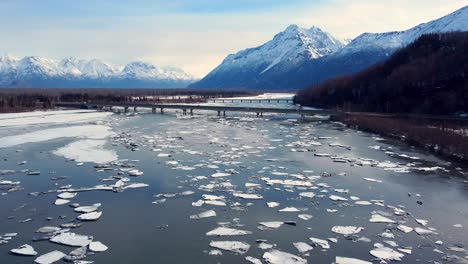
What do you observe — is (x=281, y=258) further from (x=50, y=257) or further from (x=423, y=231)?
(x=50, y=257)

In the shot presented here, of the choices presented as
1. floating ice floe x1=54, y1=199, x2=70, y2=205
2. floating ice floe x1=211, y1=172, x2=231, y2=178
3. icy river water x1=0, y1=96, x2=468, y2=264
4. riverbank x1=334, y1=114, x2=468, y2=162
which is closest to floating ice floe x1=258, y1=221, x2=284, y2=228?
icy river water x1=0, y1=96, x2=468, y2=264

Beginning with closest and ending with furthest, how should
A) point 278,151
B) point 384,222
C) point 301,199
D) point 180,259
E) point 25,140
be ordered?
point 180,259
point 384,222
point 301,199
point 278,151
point 25,140

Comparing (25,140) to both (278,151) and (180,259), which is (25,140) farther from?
(180,259)

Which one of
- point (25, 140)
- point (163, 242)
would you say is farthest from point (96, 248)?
point (25, 140)

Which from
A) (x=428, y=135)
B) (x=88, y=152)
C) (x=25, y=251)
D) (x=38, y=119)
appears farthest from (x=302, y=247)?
(x=38, y=119)

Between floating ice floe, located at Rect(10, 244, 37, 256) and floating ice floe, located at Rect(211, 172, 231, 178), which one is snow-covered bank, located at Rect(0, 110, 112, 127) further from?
floating ice floe, located at Rect(10, 244, 37, 256)
